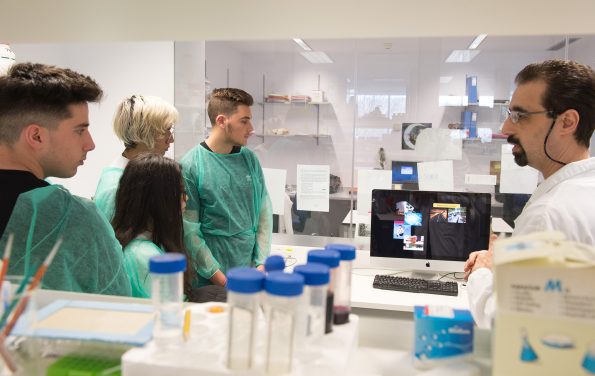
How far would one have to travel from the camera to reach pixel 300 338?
0.79 meters

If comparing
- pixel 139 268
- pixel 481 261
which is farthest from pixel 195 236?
pixel 481 261

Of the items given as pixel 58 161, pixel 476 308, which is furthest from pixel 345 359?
pixel 58 161

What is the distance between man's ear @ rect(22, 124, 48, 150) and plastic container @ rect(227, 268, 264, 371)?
3.04 ft

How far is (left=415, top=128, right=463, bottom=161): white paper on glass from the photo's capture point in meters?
3.03

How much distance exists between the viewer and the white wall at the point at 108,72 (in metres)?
3.30

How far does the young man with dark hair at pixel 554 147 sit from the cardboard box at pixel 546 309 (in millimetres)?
518

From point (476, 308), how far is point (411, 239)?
1290mm

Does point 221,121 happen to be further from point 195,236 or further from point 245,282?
point 245,282

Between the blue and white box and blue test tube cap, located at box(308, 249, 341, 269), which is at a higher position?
blue test tube cap, located at box(308, 249, 341, 269)

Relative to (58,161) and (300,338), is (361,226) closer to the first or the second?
(58,161)

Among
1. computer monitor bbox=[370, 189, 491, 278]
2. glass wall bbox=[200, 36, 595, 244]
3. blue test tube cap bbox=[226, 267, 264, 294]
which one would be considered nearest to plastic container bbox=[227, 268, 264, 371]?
blue test tube cap bbox=[226, 267, 264, 294]

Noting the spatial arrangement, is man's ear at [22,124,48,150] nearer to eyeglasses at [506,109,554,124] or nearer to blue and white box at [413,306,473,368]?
blue and white box at [413,306,473,368]

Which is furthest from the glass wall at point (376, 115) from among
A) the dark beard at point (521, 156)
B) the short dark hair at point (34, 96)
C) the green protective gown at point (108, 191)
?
the short dark hair at point (34, 96)

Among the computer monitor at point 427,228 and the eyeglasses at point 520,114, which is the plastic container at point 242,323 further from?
the computer monitor at point 427,228
